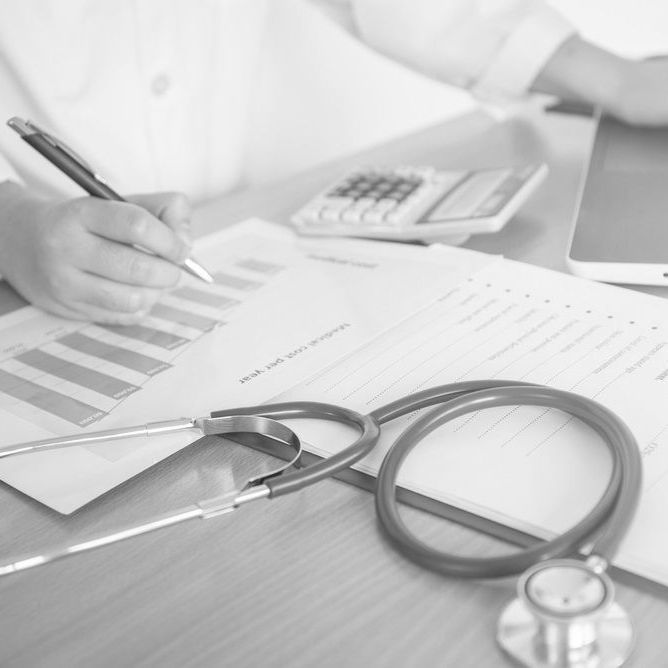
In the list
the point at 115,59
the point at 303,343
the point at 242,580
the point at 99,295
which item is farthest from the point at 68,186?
the point at 242,580

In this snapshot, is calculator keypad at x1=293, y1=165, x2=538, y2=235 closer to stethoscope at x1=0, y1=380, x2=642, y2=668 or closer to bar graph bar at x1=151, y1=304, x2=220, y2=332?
bar graph bar at x1=151, y1=304, x2=220, y2=332

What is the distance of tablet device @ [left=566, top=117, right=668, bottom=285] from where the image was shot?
1.79 ft

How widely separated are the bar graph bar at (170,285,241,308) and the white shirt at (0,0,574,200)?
0.28 meters

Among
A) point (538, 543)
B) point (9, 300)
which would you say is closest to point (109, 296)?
point (9, 300)

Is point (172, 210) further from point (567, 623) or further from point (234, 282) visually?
point (567, 623)

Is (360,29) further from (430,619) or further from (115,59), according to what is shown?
(430,619)

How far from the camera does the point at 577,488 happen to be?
0.35 meters

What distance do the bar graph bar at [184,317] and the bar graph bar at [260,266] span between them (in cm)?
8

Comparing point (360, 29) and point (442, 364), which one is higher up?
point (360, 29)

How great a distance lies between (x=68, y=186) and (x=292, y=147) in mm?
537

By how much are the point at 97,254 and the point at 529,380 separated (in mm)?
308

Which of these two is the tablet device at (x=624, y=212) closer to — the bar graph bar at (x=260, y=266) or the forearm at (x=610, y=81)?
the forearm at (x=610, y=81)

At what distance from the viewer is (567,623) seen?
0.84 feet

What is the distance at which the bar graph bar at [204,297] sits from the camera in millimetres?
586
